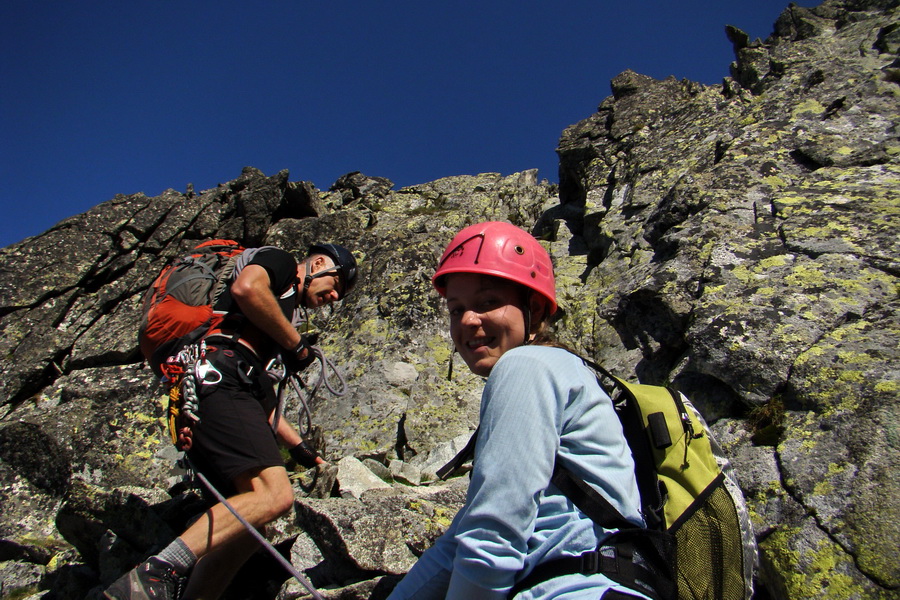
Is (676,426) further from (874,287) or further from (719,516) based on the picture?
(874,287)

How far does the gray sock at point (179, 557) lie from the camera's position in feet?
15.0

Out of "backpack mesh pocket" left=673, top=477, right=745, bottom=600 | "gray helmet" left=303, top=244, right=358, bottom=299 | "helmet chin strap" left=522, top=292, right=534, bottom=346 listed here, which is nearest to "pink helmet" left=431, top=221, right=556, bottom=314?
"helmet chin strap" left=522, top=292, right=534, bottom=346

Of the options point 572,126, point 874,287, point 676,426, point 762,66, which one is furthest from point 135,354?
point 762,66

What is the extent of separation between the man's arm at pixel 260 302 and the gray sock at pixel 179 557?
223 centimetres

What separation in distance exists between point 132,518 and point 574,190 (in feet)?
58.0

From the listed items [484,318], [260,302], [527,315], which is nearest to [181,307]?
[260,302]

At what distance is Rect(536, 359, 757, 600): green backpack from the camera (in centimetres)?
246

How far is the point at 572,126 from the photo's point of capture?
21969 mm

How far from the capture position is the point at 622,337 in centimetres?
786

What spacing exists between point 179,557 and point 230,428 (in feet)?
3.88

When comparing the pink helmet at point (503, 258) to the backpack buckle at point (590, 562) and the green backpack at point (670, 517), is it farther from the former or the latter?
the backpack buckle at point (590, 562)

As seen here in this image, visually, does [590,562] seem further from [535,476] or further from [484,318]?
[484,318]

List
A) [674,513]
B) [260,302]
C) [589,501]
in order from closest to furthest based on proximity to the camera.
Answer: [589,501] → [674,513] → [260,302]

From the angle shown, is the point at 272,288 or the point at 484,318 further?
the point at 272,288
